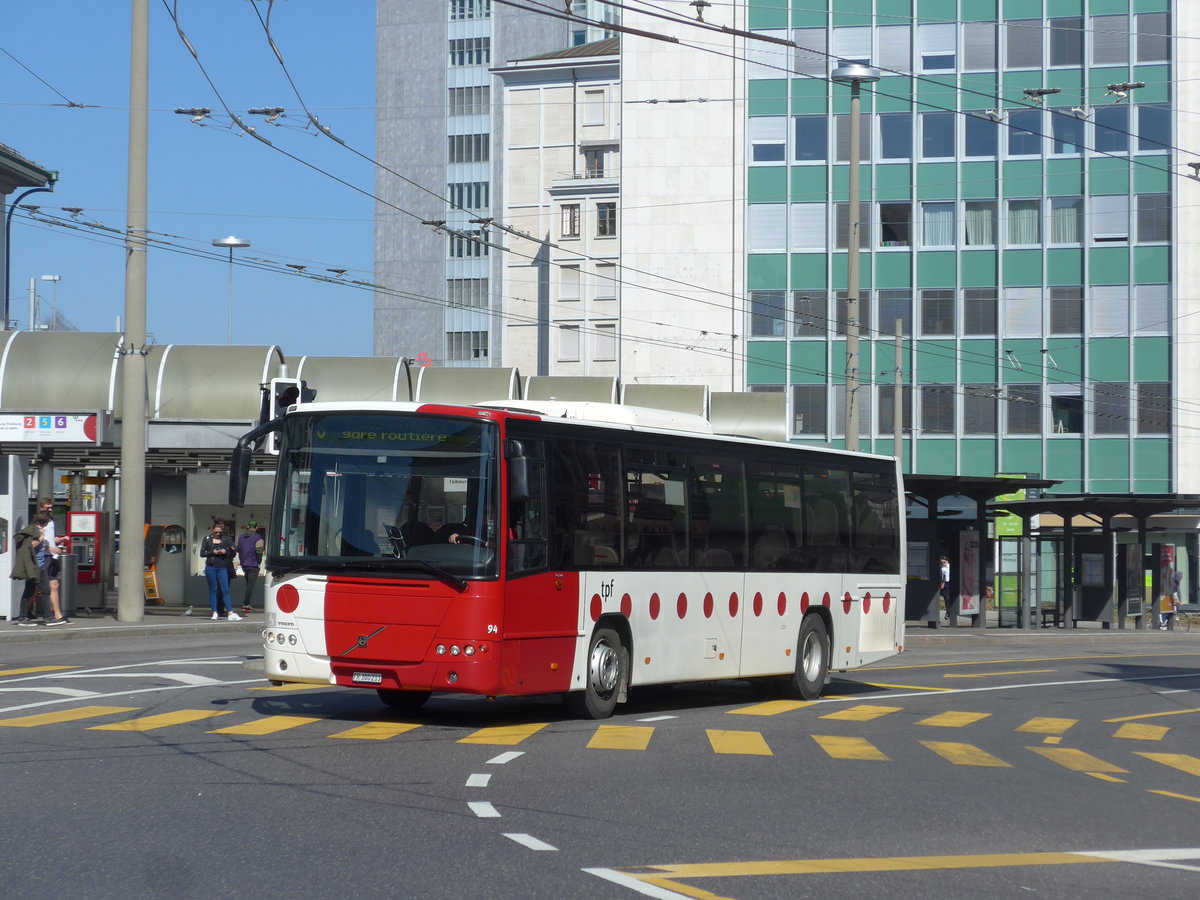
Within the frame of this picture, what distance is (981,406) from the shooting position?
61.8 m

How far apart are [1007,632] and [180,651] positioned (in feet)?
64.7

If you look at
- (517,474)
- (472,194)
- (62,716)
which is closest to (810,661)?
(517,474)

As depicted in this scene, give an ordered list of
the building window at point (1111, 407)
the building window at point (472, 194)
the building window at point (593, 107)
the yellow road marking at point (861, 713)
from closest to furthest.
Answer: the yellow road marking at point (861, 713) → the building window at point (1111, 407) → the building window at point (593, 107) → the building window at point (472, 194)

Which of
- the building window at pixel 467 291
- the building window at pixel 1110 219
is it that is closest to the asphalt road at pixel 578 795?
the building window at pixel 1110 219

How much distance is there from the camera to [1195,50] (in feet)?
198

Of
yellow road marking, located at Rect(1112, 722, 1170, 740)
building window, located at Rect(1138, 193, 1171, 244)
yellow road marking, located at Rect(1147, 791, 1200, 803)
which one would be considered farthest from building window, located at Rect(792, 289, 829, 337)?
yellow road marking, located at Rect(1147, 791, 1200, 803)

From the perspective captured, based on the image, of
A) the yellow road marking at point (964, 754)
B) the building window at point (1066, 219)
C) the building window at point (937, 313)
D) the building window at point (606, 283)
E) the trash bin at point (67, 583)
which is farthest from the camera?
the building window at point (606, 283)

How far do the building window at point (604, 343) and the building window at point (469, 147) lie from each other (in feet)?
135

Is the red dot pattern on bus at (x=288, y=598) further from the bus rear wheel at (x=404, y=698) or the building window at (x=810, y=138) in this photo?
the building window at (x=810, y=138)

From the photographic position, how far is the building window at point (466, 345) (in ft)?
362

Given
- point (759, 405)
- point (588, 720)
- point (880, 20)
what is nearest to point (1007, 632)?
point (759, 405)

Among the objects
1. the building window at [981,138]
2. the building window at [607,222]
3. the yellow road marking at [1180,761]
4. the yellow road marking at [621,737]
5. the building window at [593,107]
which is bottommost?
the yellow road marking at [1180,761]

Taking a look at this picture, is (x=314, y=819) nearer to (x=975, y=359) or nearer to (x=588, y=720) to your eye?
(x=588, y=720)

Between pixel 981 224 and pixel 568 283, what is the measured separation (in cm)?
1909
